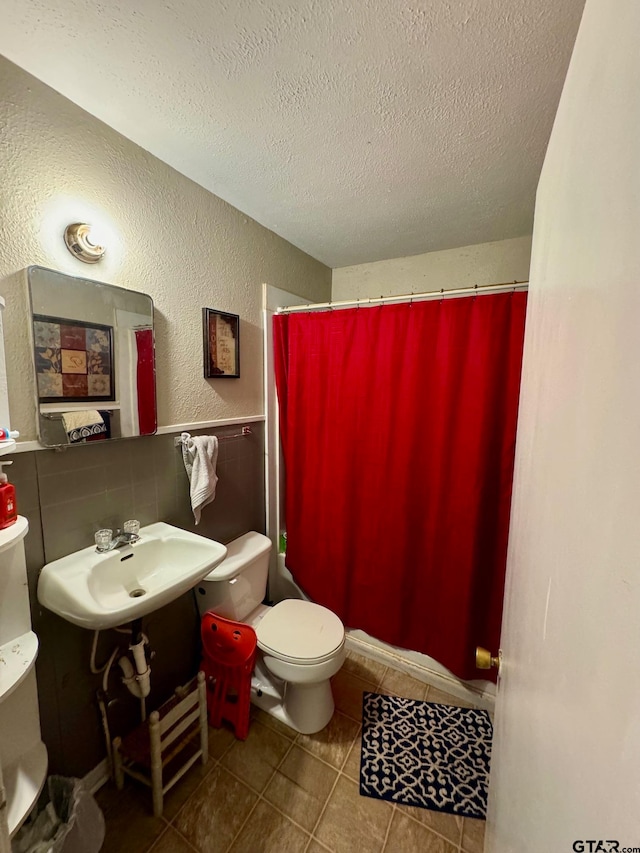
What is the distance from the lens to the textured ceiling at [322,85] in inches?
31.1

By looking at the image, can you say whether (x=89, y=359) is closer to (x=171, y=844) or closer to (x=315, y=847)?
(x=171, y=844)

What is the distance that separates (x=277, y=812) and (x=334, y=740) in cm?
33

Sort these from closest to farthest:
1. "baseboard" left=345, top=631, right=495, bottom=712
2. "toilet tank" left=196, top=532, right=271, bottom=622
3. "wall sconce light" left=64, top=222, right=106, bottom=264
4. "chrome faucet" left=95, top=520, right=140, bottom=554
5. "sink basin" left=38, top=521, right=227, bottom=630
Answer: "sink basin" left=38, top=521, right=227, bottom=630
"wall sconce light" left=64, top=222, right=106, bottom=264
"chrome faucet" left=95, top=520, right=140, bottom=554
"toilet tank" left=196, top=532, right=271, bottom=622
"baseboard" left=345, top=631, right=495, bottom=712

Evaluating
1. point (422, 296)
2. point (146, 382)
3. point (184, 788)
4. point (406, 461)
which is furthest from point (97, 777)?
point (422, 296)

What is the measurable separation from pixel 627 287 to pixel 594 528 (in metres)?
0.19

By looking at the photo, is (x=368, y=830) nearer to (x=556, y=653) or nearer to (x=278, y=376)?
(x=556, y=653)

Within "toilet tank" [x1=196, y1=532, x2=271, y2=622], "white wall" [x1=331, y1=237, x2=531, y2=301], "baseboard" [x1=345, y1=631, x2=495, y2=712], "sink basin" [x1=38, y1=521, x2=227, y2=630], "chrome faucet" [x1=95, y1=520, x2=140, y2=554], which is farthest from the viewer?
"white wall" [x1=331, y1=237, x2=531, y2=301]

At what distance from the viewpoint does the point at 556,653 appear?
0.35m

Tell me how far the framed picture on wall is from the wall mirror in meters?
0.27

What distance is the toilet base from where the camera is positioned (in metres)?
1.43

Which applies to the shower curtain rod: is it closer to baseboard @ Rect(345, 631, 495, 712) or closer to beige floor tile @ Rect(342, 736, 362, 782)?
baseboard @ Rect(345, 631, 495, 712)

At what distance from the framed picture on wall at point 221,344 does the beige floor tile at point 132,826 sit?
1659mm

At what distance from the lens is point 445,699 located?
5.30 feet

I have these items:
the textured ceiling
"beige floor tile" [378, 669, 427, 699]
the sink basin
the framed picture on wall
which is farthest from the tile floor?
the textured ceiling
